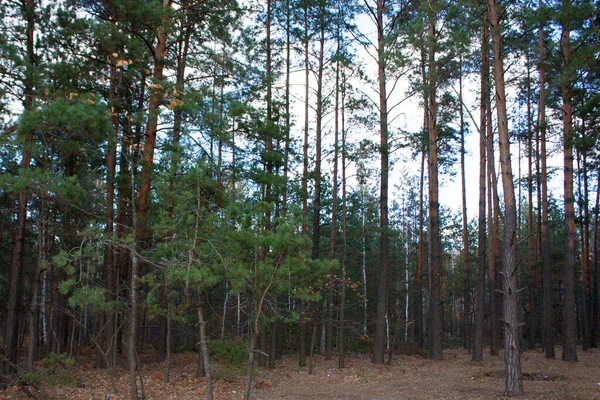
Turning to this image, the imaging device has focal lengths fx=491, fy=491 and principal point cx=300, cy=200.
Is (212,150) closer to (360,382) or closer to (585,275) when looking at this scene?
(360,382)

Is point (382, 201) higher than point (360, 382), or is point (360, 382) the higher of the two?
point (382, 201)

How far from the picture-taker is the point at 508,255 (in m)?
9.35

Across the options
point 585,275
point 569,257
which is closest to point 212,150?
point 569,257

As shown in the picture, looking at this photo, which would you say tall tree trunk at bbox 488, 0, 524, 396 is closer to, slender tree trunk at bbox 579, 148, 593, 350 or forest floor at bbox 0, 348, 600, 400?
forest floor at bbox 0, 348, 600, 400

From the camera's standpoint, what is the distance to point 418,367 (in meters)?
15.8

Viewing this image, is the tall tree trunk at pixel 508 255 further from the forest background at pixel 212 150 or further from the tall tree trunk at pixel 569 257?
the tall tree trunk at pixel 569 257

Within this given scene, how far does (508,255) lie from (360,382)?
17.6ft

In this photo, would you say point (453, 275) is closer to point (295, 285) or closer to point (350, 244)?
point (350, 244)

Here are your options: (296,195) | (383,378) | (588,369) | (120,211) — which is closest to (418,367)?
(383,378)

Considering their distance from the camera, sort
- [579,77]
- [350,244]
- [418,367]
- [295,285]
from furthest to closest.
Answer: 1. [350,244]
2. [418,367]
3. [579,77]
4. [295,285]

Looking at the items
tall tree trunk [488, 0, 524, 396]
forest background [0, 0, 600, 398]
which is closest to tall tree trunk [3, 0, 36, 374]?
forest background [0, 0, 600, 398]

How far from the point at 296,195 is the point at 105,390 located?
7.91m

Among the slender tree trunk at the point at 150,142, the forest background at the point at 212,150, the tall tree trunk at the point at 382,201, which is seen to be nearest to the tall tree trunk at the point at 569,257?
the forest background at the point at 212,150

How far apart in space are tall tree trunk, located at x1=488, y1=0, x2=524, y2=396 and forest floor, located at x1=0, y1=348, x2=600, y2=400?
52 cm
